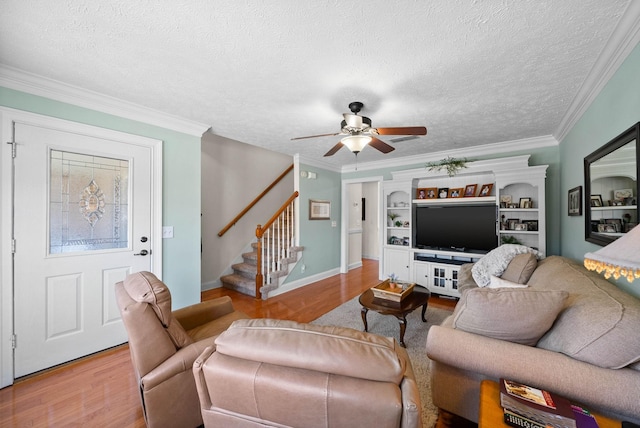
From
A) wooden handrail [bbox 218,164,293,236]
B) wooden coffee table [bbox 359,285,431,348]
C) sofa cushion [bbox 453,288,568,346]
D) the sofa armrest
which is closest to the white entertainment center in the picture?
wooden coffee table [bbox 359,285,431,348]

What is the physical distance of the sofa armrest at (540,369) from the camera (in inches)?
39.9

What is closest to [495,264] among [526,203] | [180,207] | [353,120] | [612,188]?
[612,188]

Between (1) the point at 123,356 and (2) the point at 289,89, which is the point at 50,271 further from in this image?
(2) the point at 289,89

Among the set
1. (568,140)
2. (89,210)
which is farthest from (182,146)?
(568,140)

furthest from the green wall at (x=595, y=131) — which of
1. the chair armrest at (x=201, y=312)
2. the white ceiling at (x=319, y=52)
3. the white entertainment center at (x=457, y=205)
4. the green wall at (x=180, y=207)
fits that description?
the green wall at (x=180, y=207)

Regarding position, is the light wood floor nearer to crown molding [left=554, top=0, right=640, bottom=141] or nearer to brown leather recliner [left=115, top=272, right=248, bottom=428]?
brown leather recliner [left=115, top=272, right=248, bottom=428]

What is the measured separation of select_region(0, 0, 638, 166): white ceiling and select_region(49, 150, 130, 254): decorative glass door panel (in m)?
0.67

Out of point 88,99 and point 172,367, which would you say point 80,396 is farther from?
point 88,99

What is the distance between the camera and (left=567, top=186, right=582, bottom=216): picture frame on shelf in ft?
7.79

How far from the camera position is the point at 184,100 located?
234 cm

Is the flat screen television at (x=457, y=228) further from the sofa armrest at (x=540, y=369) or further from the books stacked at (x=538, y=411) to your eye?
the books stacked at (x=538, y=411)

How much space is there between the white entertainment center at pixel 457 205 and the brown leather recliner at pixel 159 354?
3638mm

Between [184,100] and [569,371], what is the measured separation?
3211mm

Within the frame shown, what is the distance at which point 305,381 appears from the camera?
2.66 ft
